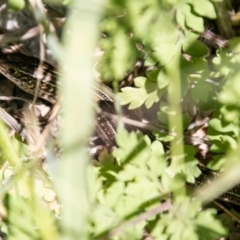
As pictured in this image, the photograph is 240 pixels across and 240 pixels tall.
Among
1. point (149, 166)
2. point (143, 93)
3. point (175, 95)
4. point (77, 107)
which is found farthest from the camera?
point (143, 93)

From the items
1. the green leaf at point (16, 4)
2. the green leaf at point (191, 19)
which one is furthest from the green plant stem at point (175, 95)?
the green leaf at point (16, 4)

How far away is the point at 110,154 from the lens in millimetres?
2139

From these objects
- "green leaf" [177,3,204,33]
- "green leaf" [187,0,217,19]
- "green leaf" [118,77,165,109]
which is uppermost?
"green leaf" [187,0,217,19]

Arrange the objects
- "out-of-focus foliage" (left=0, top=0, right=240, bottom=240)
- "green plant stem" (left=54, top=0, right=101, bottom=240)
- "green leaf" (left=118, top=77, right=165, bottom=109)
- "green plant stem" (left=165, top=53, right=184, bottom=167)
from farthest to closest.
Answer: "green leaf" (left=118, top=77, right=165, bottom=109), "green plant stem" (left=165, top=53, right=184, bottom=167), "out-of-focus foliage" (left=0, top=0, right=240, bottom=240), "green plant stem" (left=54, top=0, right=101, bottom=240)

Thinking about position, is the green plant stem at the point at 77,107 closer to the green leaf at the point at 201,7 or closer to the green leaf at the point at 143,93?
the green leaf at the point at 201,7

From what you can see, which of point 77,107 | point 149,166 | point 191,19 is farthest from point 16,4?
point 77,107

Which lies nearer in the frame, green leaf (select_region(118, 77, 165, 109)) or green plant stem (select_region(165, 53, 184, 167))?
green plant stem (select_region(165, 53, 184, 167))

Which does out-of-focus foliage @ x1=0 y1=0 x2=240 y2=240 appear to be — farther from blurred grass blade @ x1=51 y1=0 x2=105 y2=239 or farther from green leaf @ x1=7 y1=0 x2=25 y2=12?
blurred grass blade @ x1=51 y1=0 x2=105 y2=239

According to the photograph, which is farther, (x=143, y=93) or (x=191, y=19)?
(x=143, y=93)

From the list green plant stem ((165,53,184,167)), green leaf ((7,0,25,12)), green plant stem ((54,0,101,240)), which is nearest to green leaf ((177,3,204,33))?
green plant stem ((165,53,184,167))

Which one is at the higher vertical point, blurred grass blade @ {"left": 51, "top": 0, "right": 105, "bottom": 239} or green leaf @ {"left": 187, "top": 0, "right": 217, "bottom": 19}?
blurred grass blade @ {"left": 51, "top": 0, "right": 105, "bottom": 239}

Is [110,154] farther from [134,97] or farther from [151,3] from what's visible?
[151,3]

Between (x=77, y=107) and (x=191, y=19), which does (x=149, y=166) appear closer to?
(x=191, y=19)

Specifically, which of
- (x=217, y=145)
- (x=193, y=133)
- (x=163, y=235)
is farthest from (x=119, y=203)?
(x=193, y=133)
